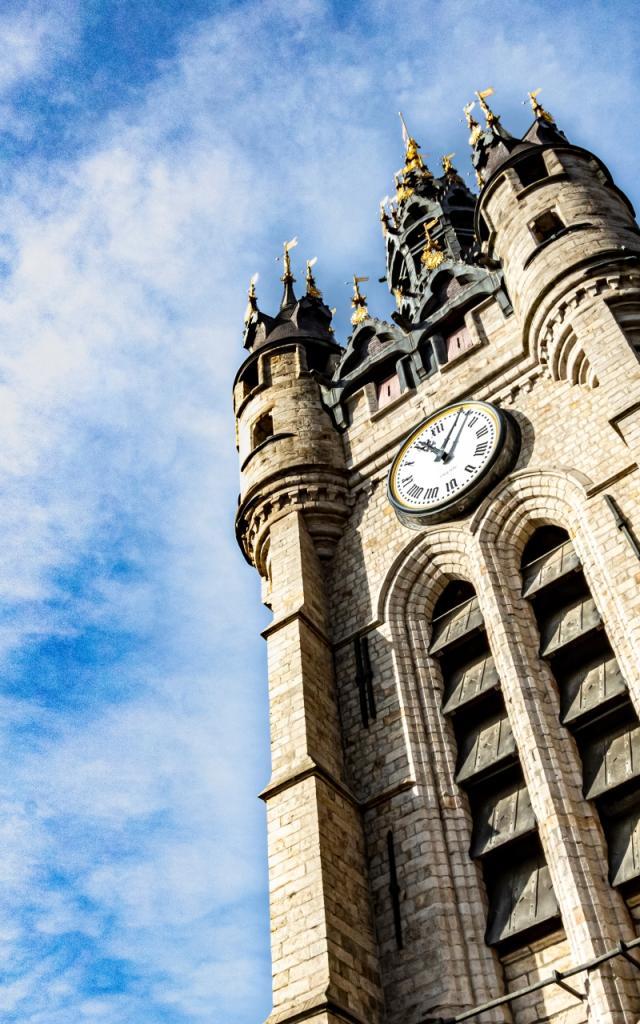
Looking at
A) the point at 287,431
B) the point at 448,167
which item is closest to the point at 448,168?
the point at 448,167

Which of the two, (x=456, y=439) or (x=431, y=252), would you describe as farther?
(x=431, y=252)

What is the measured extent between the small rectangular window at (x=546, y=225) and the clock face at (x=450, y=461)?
254 centimetres

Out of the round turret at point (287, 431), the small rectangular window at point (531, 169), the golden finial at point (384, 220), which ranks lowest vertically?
the round turret at point (287, 431)

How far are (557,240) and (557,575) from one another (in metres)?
A: 4.41

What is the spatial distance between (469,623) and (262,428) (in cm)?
528

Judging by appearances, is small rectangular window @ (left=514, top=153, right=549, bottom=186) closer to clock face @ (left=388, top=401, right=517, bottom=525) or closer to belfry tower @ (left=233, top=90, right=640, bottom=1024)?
belfry tower @ (left=233, top=90, right=640, bottom=1024)

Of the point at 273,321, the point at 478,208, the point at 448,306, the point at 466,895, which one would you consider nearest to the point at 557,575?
the point at 466,895

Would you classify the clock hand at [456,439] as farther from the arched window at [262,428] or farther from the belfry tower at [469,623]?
the arched window at [262,428]

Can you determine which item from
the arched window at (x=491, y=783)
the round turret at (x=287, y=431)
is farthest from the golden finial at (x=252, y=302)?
the arched window at (x=491, y=783)

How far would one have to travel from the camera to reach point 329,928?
29.9 ft

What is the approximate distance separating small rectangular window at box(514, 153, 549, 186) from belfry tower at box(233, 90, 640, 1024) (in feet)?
0.09

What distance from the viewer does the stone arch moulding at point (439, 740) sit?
920cm

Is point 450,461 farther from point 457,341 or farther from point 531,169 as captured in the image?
point 531,169

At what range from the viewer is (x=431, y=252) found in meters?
22.5
